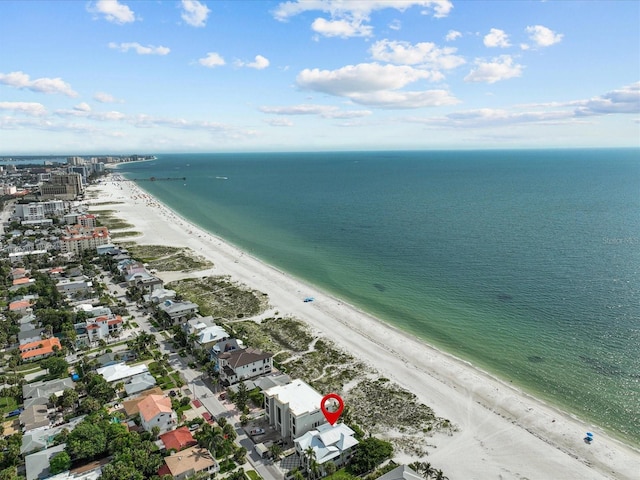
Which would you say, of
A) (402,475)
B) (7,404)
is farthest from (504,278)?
(7,404)

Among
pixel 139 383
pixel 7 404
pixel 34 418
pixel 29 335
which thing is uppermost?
pixel 29 335

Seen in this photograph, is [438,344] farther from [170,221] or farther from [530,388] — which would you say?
[170,221]

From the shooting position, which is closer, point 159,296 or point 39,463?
point 39,463

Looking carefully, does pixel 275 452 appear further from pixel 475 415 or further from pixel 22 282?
pixel 22 282

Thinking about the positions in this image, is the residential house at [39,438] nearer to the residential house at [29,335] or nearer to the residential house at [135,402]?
the residential house at [135,402]

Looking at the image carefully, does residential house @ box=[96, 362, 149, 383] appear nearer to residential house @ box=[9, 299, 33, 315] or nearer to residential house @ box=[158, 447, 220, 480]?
residential house @ box=[158, 447, 220, 480]

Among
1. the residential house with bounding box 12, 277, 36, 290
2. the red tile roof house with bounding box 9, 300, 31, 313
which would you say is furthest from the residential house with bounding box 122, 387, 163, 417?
the residential house with bounding box 12, 277, 36, 290
